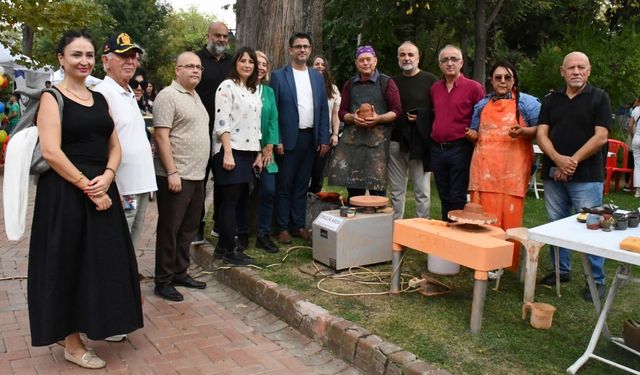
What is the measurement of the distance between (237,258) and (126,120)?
1.76 meters

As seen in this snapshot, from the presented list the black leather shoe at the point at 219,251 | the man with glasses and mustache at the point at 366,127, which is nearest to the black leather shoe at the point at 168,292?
the black leather shoe at the point at 219,251

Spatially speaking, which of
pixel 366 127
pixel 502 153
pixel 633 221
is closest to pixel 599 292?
pixel 633 221

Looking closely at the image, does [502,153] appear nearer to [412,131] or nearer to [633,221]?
[412,131]

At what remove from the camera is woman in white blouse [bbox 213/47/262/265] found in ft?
15.8

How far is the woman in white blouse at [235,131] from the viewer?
15.8ft

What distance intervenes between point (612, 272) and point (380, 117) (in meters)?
2.49

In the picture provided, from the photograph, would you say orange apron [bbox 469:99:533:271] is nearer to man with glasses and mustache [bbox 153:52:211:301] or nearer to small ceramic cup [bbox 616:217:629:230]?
small ceramic cup [bbox 616:217:629:230]

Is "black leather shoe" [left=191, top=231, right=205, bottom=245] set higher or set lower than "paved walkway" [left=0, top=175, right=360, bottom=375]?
higher

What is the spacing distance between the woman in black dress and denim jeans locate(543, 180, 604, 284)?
11.0 ft

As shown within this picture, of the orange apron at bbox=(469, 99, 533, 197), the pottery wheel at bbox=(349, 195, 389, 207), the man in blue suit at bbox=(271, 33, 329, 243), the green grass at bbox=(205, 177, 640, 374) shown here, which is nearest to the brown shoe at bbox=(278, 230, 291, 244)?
the man in blue suit at bbox=(271, 33, 329, 243)

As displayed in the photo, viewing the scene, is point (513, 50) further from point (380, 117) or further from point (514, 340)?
point (514, 340)

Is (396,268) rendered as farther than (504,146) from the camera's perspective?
No

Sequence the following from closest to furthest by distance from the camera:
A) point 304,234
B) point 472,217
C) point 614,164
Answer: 1. point 472,217
2. point 304,234
3. point 614,164

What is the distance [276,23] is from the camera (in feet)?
19.7
